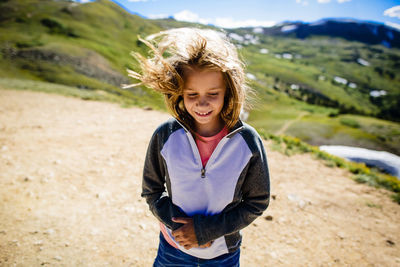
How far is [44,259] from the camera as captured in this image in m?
3.30

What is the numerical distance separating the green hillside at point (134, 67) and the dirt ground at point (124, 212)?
267 cm

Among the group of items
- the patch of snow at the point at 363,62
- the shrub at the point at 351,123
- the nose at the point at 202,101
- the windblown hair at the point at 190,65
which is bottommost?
the shrub at the point at 351,123

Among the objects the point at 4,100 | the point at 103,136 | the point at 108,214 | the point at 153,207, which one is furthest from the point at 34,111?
the point at 153,207

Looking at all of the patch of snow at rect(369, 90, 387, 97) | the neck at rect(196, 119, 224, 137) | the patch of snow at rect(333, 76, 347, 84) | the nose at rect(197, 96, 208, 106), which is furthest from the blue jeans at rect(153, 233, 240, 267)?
the patch of snow at rect(333, 76, 347, 84)

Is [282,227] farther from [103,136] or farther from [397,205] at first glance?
[103,136]

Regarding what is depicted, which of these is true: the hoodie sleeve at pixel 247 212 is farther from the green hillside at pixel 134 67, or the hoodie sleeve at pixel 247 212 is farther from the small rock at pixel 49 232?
the small rock at pixel 49 232

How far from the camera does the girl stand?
1735 millimetres

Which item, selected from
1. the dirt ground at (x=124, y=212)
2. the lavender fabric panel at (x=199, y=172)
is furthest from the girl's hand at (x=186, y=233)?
the dirt ground at (x=124, y=212)

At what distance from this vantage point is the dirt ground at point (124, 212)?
12.1 ft

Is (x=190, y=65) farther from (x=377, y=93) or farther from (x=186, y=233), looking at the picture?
(x=377, y=93)

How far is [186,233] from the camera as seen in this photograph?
68.9 inches

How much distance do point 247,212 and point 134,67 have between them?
5.66 feet

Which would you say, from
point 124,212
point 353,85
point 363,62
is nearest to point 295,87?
point 353,85

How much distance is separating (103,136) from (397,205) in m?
9.11
